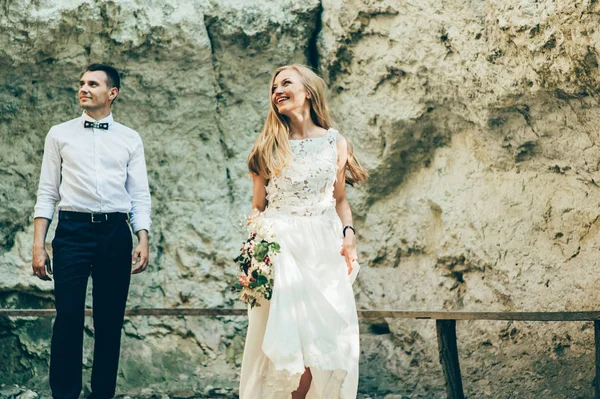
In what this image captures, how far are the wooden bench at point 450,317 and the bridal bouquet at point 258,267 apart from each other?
143cm

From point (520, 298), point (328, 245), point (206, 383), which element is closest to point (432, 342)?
point (520, 298)

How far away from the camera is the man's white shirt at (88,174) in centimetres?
436

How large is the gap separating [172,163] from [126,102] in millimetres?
581

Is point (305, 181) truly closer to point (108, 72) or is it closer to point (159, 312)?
point (108, 72)

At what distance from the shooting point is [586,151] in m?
5.09

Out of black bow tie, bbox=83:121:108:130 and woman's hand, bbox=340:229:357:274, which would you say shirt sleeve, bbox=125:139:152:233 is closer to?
black bow tie, bbox=83:121:108:130

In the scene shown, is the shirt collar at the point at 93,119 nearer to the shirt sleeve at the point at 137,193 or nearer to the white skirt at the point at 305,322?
the shirt sleeve at the point at 137,193

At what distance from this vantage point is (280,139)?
13.4ft

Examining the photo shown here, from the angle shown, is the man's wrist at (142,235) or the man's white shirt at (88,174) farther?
the man's wrist at (142,235)

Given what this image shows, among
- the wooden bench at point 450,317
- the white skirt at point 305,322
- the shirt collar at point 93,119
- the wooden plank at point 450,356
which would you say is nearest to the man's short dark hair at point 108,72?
the shirt collar at point 93,119

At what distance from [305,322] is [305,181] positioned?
2.30 feet

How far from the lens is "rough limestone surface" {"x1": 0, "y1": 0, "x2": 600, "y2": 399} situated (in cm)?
535

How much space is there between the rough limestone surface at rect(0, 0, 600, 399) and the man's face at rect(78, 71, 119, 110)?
5.05 feet

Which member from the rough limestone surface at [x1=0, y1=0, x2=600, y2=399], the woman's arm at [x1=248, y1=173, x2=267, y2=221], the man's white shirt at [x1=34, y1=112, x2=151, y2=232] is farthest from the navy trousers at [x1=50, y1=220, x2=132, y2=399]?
the rough limestone surface at [x1=0, y1=0, x2=600, y2=399]
